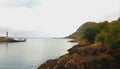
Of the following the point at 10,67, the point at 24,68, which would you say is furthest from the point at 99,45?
the point at 10,67

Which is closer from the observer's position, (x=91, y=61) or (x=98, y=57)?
(x=91, y=61)

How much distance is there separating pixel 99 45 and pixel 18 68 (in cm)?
3246

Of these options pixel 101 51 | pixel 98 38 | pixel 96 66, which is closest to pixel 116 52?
pixel 101 51

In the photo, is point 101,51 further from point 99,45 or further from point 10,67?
point 10,67

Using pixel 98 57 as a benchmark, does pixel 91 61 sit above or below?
below

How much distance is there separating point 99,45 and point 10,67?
36.0m

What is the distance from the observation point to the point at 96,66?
5831 centimetres

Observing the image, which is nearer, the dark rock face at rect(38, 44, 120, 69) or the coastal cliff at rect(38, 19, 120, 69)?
the dark rock face at rect(38, 44, 120, 69)

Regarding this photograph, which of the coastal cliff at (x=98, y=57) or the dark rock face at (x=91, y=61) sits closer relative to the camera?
the dark rock face at (x=91, y=61)

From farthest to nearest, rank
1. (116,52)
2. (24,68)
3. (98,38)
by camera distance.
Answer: (24,68)
(98,38)
(116,52)

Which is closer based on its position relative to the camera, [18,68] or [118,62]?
[118,62]

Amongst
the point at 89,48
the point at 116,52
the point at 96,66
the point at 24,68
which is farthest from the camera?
the point at 24,68

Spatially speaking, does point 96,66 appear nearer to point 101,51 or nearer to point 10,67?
point 101,51

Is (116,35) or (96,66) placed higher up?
(116,35)
